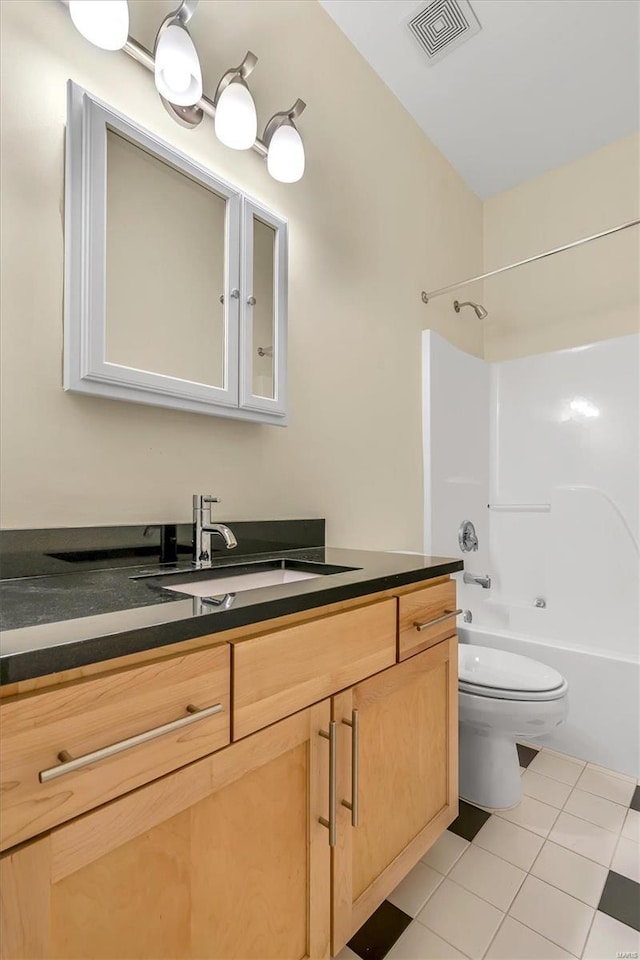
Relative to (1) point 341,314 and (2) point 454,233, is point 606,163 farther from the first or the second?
(1) point 341,314

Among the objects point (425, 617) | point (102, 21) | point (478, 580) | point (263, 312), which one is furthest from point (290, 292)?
point (478, 580)

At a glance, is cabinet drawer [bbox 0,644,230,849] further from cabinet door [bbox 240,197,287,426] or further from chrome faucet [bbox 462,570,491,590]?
chrome faucet [bbox 462,570,491,590]

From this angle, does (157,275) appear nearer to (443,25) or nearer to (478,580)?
(443,25)

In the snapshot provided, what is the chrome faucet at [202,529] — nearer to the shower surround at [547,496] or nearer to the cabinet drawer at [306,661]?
the cabinet drawer at [306,661]

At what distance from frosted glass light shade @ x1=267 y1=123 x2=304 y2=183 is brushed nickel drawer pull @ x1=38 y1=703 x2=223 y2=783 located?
4.51 feet

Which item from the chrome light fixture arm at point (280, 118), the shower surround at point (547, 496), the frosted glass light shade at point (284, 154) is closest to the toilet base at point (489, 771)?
the shower surround at point (547, 496)

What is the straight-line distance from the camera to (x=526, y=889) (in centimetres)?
120

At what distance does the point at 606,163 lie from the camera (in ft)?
7.82

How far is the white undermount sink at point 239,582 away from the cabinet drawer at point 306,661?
0.17 meters

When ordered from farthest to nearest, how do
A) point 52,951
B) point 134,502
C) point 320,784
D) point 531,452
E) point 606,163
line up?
point 531,452 → point 606,163 → point 134,502 → point 320,784 → point 52,951

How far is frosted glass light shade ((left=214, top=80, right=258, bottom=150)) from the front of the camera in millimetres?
1228

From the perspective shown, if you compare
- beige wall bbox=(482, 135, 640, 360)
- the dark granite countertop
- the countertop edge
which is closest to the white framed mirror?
the dark granite countertop

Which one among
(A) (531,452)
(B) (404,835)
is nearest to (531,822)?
(B) (404,835)

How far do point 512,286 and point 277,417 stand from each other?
78.1 inches
